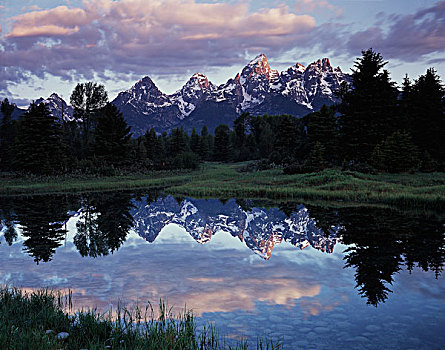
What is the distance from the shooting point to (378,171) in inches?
1677

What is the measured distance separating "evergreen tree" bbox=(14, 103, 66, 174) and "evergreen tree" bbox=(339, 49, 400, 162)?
140 ft

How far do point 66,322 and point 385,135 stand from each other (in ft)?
157

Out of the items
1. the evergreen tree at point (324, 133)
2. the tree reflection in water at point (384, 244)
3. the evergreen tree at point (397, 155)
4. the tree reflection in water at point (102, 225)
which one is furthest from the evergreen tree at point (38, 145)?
the evergreen tree at point (397, 155)

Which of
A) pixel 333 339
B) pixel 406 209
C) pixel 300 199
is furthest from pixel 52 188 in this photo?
pixel 333 339

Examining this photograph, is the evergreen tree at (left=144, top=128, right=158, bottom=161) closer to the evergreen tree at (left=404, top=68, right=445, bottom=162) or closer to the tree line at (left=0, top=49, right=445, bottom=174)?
the tree line at (left=0, top=49, right=445, bottom=174)

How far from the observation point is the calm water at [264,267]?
28.0 feet

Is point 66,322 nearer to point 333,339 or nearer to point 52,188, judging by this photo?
point 333,339

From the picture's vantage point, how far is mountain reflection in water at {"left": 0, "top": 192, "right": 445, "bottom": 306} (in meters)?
14.2

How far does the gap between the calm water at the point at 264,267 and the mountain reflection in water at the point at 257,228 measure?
69 mm

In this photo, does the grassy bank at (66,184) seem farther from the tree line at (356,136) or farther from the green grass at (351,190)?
the green grass at (351,190)

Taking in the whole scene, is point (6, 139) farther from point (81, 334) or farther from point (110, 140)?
point (81, 334)

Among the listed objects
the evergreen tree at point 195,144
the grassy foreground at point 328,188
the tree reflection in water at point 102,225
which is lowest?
the tree reflection in water at point 102,225

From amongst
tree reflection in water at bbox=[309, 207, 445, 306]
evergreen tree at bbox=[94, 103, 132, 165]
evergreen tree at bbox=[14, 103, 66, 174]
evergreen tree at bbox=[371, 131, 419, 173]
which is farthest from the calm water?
evergreen tree at bbox=[94, 103, 132, 165]

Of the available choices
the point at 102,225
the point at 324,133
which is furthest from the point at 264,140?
the point at 102,225
